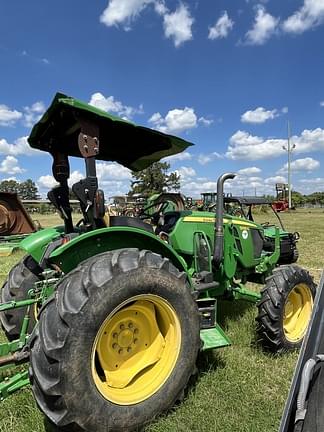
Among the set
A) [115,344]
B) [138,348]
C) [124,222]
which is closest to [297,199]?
[124,222]

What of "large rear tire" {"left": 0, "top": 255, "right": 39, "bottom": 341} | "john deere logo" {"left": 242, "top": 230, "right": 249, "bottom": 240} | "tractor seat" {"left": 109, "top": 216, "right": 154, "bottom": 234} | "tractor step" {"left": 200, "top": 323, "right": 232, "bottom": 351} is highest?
"tractor seat" {"left": 109, "top": 216, "right": 154, "bottom": 234}

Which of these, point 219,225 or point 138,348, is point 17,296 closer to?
point 138,348

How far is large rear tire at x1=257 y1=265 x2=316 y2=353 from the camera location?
11.8ft

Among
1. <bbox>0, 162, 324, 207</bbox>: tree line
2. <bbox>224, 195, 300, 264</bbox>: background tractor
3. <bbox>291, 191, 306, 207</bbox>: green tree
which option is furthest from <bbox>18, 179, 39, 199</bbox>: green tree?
<bbox>224, 195, 300, 264</bbox>: background tractor

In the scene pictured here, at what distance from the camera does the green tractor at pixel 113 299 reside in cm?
215

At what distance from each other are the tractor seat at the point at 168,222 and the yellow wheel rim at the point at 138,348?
138 centimetres

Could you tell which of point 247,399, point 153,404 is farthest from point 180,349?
point 247,399

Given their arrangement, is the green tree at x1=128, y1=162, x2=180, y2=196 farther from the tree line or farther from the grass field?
the grass field

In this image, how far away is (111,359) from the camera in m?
2.57

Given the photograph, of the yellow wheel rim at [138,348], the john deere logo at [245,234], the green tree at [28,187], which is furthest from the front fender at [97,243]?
the green tree at [28,187]

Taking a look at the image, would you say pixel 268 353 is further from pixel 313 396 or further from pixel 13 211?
pixel 13 211

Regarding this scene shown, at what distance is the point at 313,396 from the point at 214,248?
8.03 feet

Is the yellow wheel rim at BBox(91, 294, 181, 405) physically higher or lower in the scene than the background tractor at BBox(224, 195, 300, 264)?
lower

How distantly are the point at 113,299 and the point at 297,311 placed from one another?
8.68ft
